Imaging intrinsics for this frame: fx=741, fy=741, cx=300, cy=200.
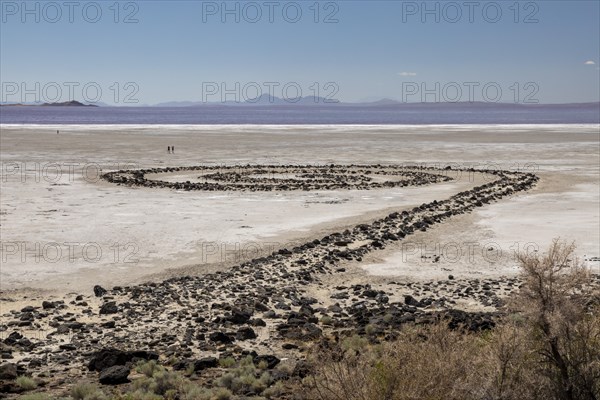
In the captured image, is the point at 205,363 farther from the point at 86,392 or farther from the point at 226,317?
the point at 226,317

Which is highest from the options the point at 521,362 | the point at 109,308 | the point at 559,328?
the point at 559,328

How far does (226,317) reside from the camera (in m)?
13.7

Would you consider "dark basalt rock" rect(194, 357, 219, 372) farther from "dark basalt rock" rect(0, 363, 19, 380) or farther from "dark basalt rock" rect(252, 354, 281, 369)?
"dark basalt rock" rect(0, 363, 19, 380)

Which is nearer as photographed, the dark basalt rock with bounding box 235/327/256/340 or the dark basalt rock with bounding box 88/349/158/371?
the dark basalt rock with bounding box 88/349/158/371

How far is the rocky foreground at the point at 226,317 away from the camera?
11492 millimetres

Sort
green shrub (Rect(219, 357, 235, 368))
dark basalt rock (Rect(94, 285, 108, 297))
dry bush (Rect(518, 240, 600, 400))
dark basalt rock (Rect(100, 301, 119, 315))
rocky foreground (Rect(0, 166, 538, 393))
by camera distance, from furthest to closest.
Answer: dark basalt rock (Rect(94, 285, 108, 297)) < dark basalt rock (Rect(100, 301, 119, 315)) < rocky foreground (Rect(0, 166, 538, 393)) < green shrub (Rect(219, 357, 235, 368)) < dry bush (Rect(518, 240, 600, 400))

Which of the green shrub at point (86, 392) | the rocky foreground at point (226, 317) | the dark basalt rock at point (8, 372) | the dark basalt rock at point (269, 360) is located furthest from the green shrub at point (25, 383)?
the dark basalt rock at point (269, 360)

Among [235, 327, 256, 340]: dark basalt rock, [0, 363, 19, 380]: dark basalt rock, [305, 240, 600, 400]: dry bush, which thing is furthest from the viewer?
[235, 327, 256, 340]: dark basalt rock

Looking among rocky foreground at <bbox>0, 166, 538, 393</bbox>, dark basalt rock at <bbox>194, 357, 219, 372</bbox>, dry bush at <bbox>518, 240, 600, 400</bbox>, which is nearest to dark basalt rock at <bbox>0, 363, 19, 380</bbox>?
rocky foreground at <bbox>0, 166, 538, 393</bbox>

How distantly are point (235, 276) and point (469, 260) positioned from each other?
6065mm

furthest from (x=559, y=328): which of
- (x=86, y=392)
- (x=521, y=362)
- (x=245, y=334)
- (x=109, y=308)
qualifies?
→ (x=109, y=308)

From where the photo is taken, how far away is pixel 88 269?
18.2 meters

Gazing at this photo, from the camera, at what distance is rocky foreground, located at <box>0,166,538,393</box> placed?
1149cm

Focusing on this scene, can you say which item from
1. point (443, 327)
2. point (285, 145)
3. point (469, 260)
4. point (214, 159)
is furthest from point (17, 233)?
point (285, 145)
